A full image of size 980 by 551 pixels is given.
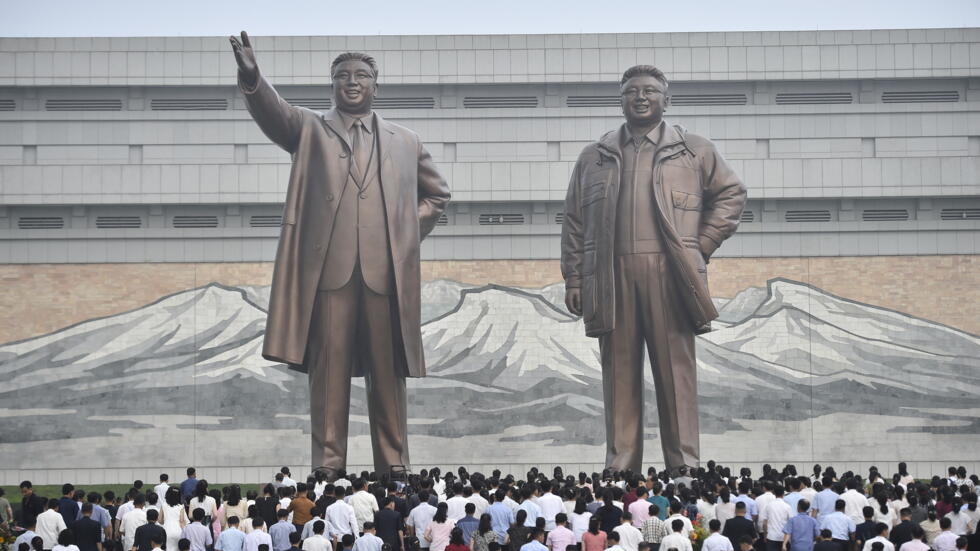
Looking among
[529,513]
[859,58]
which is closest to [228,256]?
[859,58]

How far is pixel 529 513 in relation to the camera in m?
11.5

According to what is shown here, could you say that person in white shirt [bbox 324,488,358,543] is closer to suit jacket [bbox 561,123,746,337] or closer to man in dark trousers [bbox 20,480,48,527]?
man in dark trousers [bbox 20,480,48,527]

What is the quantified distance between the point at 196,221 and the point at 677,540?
1893 cm

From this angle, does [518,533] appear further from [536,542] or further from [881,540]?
[881,540]

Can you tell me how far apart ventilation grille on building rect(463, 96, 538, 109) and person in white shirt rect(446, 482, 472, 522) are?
1666 cm

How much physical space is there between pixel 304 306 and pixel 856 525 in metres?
5.86

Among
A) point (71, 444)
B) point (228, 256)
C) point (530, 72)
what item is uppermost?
point (530, 72)

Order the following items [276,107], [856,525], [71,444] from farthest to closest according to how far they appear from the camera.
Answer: [71,444] < [276,107] < [856,525]

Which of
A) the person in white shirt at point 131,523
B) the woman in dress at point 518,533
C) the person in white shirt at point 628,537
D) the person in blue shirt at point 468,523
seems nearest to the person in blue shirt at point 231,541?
the person in white shirt at point 131,523

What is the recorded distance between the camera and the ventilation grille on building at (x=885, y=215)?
27.4m

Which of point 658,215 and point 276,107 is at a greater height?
point 276,107

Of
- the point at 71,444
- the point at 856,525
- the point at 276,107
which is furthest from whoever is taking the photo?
the point at 71,444

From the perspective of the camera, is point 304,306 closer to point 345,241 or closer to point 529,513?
point 345,241

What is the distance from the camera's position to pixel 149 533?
10695 mm
